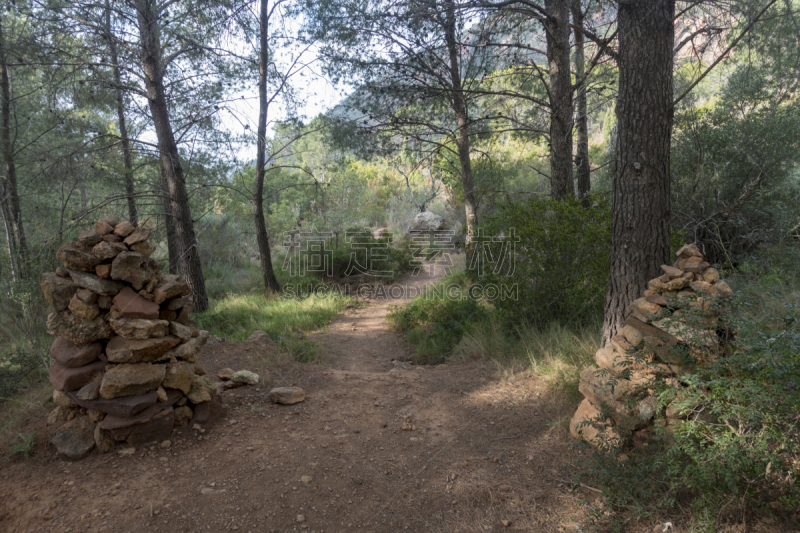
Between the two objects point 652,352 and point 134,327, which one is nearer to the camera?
point 652,352

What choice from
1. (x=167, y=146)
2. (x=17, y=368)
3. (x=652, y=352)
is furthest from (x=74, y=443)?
(x=167, y=146)

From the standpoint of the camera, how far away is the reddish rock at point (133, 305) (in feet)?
10.4

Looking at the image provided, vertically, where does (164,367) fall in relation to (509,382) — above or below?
above

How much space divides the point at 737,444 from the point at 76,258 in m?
4.48

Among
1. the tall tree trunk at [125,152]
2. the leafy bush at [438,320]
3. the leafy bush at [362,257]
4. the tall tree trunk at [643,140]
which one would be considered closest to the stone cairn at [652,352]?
the tall tree trunk at [643,140]

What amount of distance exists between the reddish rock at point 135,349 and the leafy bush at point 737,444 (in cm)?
331

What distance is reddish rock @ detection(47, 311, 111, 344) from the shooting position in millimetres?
3111

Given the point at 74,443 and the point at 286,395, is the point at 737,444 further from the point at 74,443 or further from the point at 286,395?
the point at 74,443

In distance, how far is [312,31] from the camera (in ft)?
26.7

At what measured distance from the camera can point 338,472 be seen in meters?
2.86

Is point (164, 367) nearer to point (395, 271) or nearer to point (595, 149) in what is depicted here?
point (395, 271)

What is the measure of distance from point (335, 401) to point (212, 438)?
121 centimetres

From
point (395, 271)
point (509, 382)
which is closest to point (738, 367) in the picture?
point (509, 382)

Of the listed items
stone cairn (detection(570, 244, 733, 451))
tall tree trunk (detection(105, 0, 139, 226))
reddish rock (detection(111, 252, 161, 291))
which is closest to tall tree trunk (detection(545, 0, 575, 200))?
stone cairn (detection(570, 244, 733, 451))
